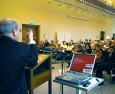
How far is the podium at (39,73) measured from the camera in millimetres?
2528

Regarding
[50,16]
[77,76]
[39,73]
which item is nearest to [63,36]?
[50,16]

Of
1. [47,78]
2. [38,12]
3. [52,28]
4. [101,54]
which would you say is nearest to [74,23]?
[52,28]

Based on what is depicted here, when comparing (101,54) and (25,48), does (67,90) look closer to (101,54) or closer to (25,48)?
(101,54)

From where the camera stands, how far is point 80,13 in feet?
55.1

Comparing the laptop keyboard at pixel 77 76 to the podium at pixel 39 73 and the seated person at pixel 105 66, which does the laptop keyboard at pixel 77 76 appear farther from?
the seated person at pixel 105 66

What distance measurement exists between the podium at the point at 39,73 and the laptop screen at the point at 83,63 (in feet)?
1.56

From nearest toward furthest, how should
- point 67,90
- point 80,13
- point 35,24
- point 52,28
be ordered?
point 67,90, point 35,24, point 52,28, point 80,13

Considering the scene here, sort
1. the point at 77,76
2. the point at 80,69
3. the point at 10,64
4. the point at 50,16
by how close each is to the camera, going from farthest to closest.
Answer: the point at 50,16 → the point at 80,69 → the point at 77,76 → the point at 10,64

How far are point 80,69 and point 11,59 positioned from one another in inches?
51.4

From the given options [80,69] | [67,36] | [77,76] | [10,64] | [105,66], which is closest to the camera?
[10,64]

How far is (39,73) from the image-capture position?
9.35 ft

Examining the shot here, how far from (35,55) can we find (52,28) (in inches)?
446

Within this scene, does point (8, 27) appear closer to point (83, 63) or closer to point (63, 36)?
point (83, 63)

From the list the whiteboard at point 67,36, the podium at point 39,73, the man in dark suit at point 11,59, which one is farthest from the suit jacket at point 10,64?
the whiteboard at point 67,36
